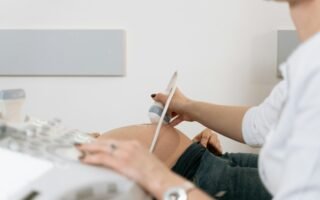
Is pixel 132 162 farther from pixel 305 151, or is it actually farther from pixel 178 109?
pixel 178 109

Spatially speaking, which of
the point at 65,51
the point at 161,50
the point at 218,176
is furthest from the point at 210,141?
the point at 65,51

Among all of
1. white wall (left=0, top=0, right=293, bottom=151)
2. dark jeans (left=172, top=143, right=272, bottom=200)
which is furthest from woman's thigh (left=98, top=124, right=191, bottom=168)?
white wall (left=0, top=0, right=293, bottom=151)

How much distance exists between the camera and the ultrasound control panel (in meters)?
0.56

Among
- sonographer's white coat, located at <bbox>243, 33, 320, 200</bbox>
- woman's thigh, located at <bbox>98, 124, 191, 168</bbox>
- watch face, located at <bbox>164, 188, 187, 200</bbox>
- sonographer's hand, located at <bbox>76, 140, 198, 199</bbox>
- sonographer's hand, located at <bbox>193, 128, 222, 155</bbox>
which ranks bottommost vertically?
sonographer's hand, located at <bbox>193, 128, 222, 155</bbox>

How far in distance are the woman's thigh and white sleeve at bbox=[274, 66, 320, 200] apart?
430 mm

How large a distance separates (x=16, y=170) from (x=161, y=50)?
91 cm

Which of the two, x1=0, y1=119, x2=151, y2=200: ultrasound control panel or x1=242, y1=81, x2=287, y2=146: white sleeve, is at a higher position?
x1=0, y1=119, x2=151, y2=200: ultrasound control panel

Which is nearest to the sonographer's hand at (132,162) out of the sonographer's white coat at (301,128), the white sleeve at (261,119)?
the sonographer's white coat at (301,128)

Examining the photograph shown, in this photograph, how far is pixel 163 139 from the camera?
1057 mm

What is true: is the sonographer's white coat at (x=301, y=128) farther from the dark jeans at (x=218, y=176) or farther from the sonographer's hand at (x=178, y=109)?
the sonographer's hand at (x=178, y=109)

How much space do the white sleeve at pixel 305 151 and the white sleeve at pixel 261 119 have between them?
392 millimetres

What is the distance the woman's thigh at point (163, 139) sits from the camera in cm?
103

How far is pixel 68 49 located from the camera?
1455mm

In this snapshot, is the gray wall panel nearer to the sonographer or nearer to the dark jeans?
the dark jeans
